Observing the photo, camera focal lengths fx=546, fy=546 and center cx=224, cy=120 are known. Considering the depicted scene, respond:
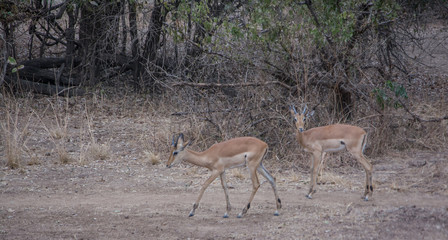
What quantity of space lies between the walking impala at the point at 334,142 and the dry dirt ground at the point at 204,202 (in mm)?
376

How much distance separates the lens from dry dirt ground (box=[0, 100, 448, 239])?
244 inches

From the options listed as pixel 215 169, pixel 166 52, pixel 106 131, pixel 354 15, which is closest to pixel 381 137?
pixel 354 15

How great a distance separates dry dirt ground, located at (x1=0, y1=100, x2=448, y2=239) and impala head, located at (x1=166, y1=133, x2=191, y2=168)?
2.24 feet

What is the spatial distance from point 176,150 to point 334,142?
2.35 meters

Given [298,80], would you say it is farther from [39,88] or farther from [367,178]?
[39,88]

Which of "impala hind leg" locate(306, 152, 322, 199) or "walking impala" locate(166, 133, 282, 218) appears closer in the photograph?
"walking impala" locate(166, 133, 282, 218)

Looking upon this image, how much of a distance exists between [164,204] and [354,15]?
4.99m

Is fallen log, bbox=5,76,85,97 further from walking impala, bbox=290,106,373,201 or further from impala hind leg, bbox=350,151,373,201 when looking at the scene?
impala hind leg, bbox=350,151,373,201

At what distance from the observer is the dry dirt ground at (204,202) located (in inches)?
244

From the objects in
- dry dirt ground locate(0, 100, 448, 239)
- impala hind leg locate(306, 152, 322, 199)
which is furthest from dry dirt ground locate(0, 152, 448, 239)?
impala hind leg locate(306, 152, 322, 199)

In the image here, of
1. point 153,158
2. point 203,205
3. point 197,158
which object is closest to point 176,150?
point 197,158

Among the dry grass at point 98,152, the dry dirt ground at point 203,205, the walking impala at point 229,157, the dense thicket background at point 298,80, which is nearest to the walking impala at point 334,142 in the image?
the dry dirt ground at point 203,205

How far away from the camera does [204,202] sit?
755 centimetres

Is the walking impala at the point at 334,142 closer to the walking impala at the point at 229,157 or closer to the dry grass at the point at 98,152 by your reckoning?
the walking impala at the point at 229,157
